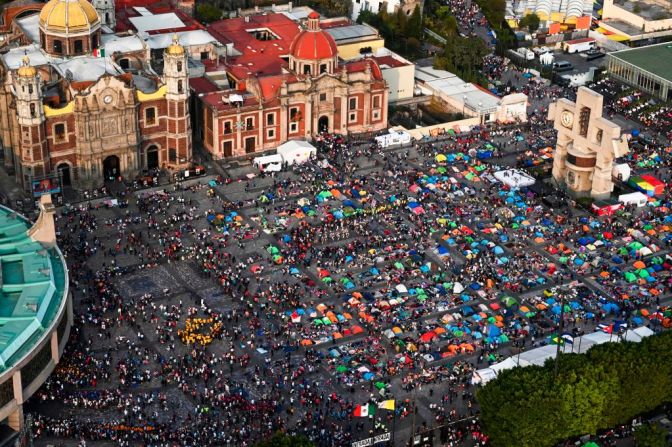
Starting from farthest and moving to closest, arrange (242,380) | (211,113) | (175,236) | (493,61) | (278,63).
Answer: (493,61), (278,63), (211,113), (175,236), (242,380)

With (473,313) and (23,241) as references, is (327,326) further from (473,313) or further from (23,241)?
(23,241)

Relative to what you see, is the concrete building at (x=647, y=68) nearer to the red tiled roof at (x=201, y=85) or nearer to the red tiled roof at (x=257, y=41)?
the red tiled roof at (x=257, y=41)

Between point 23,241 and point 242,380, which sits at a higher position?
point 23,241

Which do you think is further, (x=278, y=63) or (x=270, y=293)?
(x=278, y=63)

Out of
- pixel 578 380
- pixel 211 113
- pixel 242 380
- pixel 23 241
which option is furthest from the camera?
pixel 211 113

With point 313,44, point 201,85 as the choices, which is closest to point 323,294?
point 313,44

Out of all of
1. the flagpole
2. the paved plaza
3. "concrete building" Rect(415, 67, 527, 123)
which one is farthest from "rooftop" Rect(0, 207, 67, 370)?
"concrete building" Rect(415, 67, 527, 123)

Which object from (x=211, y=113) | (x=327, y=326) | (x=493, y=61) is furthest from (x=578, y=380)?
(x=493, y=61)

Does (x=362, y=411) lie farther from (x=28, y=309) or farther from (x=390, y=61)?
(x=390, y=61)
